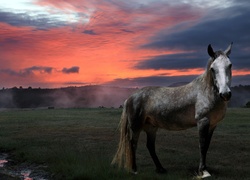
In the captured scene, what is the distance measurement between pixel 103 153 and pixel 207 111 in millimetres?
6889

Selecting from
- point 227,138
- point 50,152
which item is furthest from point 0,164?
point 227,138

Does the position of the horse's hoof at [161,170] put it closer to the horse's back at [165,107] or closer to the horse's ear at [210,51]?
the horse's back at [165,107]

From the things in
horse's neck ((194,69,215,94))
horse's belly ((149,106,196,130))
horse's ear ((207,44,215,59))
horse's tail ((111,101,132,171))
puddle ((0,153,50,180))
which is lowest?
puddle ((0,153,50,180))

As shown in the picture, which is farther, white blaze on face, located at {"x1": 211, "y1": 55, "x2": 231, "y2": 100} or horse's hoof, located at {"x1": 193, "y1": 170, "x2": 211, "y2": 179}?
horse's hoof, located at {"x1": 193, "y1": 170, "x2": 211, "y2": 179}

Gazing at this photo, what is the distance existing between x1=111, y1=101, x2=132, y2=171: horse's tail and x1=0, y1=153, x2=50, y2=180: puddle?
2628 mm

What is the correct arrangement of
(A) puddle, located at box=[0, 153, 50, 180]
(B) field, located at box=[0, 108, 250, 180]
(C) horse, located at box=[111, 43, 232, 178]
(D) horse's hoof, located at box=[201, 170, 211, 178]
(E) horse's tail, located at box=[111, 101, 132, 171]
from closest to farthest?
1. (C) horse, located at box=[111, 43, 232, 178]
2. (D) horse's hoof, located at box=[201, 170, 211, 178]
3. (B) field, located at box=[0, 108, 250, 180]
4. (E) horse's tail, located at box=[111, 101, 132, 171]
5. (A) puddle, located at box=[0, 153, 50, 180]

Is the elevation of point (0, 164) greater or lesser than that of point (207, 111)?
lesser

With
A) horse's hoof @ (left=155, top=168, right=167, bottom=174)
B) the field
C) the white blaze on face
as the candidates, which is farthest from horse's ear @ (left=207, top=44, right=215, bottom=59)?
horse's hoof @ (left=155, top=168, right=167, bottom=174)

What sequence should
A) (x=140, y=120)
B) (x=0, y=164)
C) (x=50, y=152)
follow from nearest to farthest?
(x=140, y=120), (x=0, y=164), (x=50, y=152)

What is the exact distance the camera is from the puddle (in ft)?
39.0

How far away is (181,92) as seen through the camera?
34.4 ft

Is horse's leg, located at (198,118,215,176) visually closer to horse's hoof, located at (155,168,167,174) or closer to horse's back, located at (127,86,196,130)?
horse's back, located at (127,86,196,130)

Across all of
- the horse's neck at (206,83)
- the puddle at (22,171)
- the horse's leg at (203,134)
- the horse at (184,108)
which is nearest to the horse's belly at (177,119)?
the horse at (184,108)

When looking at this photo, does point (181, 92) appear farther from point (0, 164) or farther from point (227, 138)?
point (227, 138)
